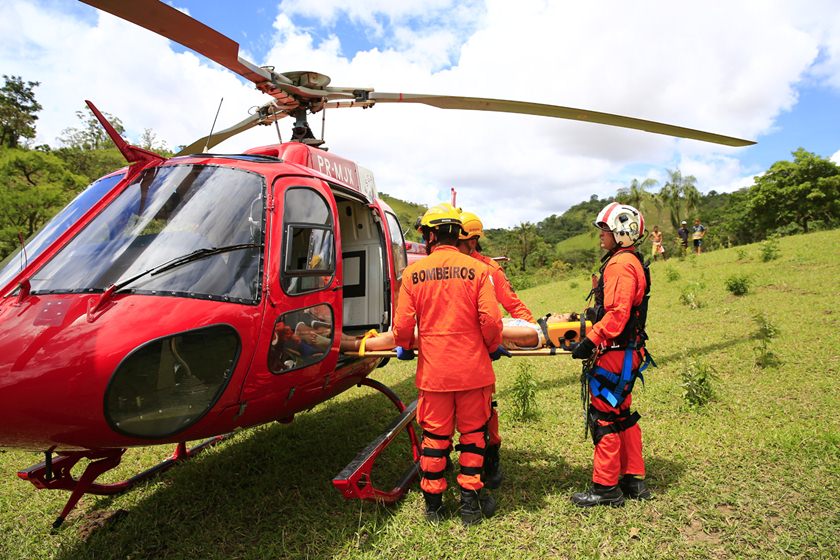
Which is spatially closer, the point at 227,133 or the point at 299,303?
the point at 299,303

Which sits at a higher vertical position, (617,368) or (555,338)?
(555,338)

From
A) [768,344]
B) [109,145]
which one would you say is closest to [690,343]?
[768,344]

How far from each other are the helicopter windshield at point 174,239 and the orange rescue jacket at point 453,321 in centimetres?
119

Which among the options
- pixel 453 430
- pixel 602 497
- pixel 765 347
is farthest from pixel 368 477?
pixel 765 347

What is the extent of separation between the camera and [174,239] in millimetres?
3010

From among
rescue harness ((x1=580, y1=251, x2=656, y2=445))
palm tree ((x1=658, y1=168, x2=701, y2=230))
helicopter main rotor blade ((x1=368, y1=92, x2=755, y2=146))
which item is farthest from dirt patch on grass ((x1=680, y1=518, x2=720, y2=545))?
palm tree ((x1=658, y1=168, x2=701, y2=230))

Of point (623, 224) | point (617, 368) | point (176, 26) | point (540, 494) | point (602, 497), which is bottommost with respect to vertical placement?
point (540, 494)

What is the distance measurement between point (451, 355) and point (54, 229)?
2771 mm

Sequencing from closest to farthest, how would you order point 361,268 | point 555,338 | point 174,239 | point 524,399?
point 174,239 → point 555,338 → point 361,268 → point 524,399

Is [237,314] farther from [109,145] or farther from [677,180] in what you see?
[677,180]

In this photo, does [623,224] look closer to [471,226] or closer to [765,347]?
[471,226]

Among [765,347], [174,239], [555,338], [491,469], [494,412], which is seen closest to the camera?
[174,239]

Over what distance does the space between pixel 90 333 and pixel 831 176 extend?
5570 centimetres

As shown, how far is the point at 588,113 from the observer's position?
4953 mm
